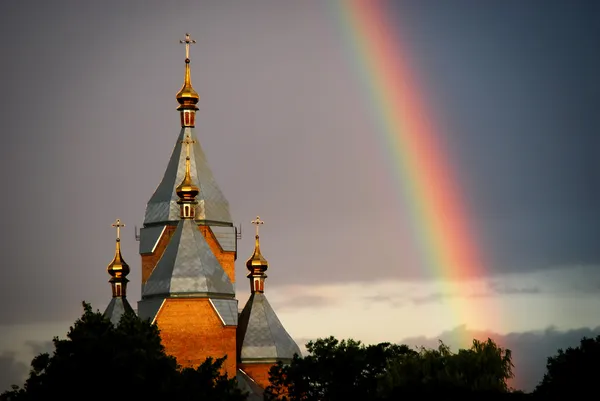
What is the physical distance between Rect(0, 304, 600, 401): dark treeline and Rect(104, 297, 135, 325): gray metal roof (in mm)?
10623

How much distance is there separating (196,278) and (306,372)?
339 inches

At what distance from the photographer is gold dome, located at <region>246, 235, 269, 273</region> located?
10950 centimetres

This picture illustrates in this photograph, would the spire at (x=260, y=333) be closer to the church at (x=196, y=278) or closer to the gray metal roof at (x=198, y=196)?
the church at (x=196, y=278)

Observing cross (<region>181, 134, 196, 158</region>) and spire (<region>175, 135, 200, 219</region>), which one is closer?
spire (<region>175, 135, 200, 219</region>)

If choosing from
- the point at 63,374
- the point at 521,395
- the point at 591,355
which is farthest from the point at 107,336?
the point at 591,355

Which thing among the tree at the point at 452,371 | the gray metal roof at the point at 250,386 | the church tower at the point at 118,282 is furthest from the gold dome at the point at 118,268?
the tree at the point at 452,371

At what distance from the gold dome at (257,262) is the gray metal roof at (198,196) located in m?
2.35

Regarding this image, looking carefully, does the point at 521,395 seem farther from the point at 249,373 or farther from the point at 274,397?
the point at 249,373

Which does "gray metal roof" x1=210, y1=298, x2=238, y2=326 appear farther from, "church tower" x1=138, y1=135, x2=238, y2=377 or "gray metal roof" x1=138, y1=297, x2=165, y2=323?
"gray metal roof" x1=138, y1=297, x2=165, y2=323

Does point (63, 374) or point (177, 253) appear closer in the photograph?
point (63, 374)

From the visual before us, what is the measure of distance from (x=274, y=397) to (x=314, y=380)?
2509 millimetres

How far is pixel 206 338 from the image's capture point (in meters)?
99.0

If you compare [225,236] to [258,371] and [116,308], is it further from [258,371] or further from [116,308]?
[258,371]

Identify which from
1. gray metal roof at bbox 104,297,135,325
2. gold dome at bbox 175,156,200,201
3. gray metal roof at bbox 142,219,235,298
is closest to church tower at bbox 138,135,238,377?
gray metal roof at bbox 142,219,235,298
